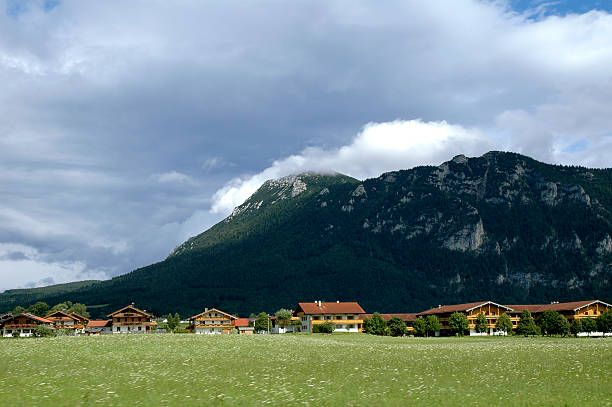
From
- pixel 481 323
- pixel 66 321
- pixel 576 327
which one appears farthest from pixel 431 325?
pixel 66 321

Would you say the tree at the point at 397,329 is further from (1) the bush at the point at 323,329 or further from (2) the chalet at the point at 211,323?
(2) the chalet at the point at 211,323

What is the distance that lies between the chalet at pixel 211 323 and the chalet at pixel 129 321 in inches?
596

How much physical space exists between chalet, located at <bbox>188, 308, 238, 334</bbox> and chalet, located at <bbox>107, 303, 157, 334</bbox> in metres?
15.1

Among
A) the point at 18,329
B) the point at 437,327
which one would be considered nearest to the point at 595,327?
the point at 437,327

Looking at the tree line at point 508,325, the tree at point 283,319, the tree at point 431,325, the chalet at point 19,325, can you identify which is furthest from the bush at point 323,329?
the chalet at point 19,325

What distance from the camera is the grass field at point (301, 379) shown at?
2848 cm

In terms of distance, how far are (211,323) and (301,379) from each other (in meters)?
151

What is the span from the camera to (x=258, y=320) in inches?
6585

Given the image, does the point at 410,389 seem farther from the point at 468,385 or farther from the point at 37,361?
the point at 37,361

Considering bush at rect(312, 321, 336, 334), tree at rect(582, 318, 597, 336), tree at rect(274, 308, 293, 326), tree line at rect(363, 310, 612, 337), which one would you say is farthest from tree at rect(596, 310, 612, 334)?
tree at rect(274, 308, 293, 326)

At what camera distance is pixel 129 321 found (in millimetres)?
173500

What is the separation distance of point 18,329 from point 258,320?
217 ft

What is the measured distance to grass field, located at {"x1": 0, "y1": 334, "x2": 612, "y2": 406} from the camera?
28.5m

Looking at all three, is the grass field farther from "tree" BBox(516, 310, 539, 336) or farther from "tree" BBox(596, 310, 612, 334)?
"tree" BBox(596, 310, 612, 334)
